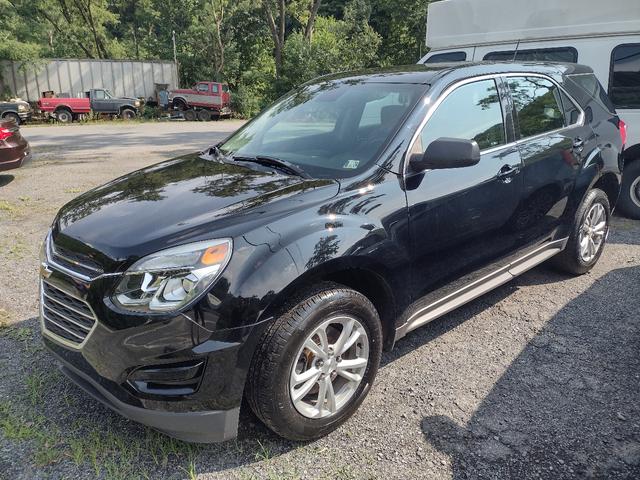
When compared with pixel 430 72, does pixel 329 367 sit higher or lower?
lower

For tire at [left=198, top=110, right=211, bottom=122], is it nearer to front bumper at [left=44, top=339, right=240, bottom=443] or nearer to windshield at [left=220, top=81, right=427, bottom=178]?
windshield at [left=220, top=81, right=427, bottom=178]

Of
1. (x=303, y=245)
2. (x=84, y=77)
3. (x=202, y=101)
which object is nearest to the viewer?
(x=303, y=245)

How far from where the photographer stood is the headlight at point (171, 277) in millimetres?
2158

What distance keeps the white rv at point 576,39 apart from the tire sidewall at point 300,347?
199 inches

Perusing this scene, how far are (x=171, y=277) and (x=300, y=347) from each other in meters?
0.66

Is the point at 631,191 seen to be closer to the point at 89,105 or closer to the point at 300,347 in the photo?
the point at 300,347

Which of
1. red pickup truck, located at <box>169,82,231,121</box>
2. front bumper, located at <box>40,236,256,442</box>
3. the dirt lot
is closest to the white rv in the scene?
the dirt lot

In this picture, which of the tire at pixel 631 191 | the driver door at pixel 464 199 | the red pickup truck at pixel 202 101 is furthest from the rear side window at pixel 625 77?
the red pickup truck at pixel 202 101

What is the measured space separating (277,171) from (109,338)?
1.31 m

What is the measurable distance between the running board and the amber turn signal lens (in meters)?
1.21

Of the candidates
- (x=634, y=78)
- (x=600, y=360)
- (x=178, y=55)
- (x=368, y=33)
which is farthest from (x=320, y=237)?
(x=178, y=55)

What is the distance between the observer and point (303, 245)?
2.38 metres

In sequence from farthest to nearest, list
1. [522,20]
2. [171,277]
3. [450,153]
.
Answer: [522,20] < [450,153] < [171,277]

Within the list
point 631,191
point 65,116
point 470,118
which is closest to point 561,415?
point 470,118
